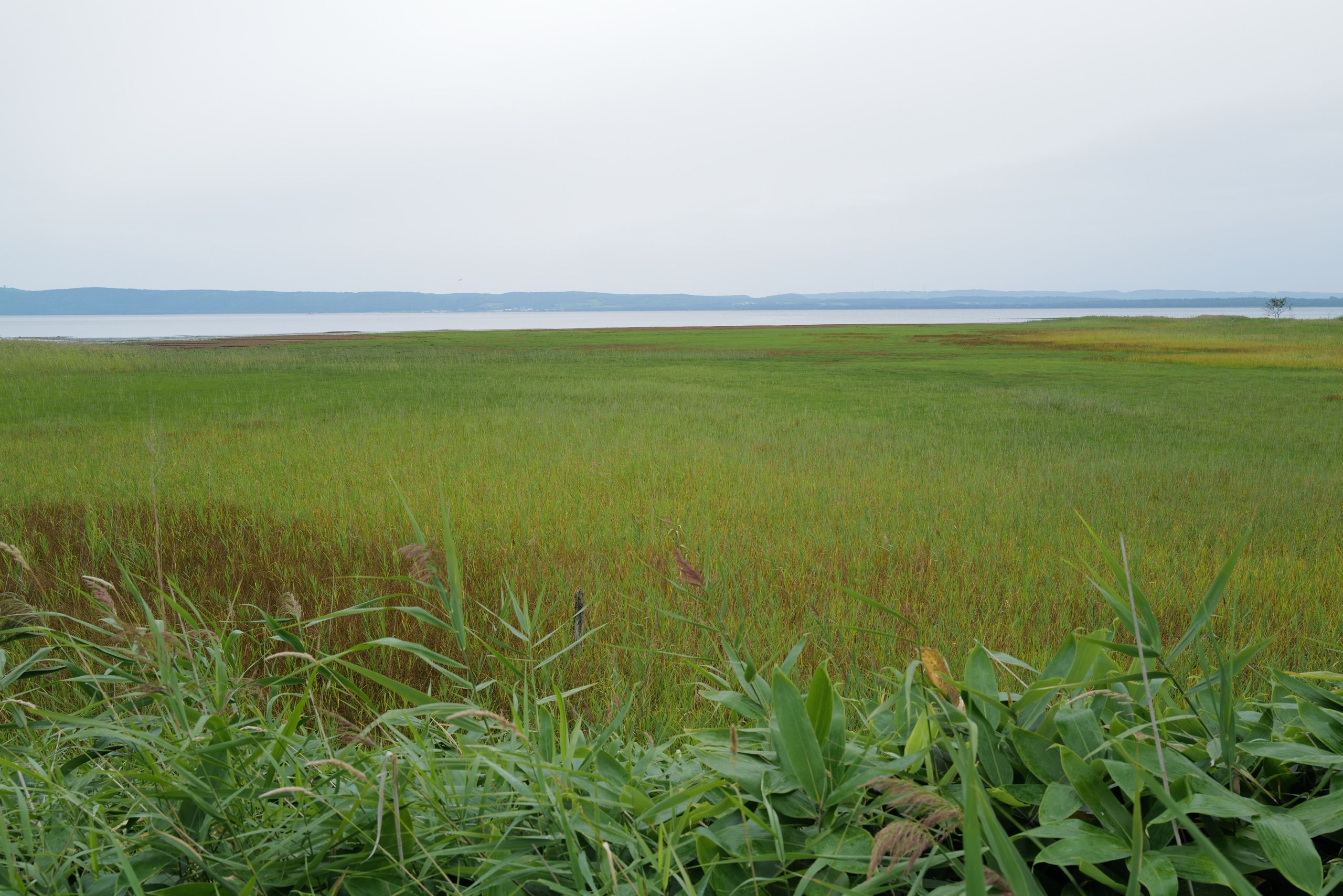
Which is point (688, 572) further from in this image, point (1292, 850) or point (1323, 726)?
point (1323, 726)

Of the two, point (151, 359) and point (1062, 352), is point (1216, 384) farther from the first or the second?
point (151, 359)

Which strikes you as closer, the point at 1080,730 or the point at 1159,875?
the point at 1159,875

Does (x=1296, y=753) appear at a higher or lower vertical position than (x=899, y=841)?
higher

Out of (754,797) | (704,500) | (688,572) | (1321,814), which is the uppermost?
(688,572)

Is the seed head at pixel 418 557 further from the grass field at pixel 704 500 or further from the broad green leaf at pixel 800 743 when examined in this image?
the broad green leaf at pixel 800 743

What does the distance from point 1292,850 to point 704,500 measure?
5741 mm

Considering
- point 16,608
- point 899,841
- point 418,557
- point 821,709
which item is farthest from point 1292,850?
point 16,608

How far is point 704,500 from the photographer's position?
6.77 m

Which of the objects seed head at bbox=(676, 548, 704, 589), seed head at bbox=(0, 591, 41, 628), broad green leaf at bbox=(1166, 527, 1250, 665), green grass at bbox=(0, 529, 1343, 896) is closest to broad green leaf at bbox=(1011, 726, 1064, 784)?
green grass at bbox=(0, 529, 1343, 896)

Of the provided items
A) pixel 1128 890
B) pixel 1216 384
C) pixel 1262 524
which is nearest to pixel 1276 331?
pixel 1216 384

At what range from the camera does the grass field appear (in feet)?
13.5

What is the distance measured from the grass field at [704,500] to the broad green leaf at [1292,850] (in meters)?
0.35

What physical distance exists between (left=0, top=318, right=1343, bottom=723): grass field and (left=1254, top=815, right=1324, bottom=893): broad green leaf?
351 mm

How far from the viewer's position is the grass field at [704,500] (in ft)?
13.5
